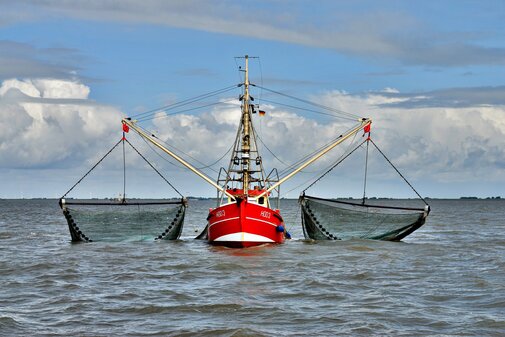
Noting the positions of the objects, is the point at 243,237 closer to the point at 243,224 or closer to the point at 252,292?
the point at 243,224

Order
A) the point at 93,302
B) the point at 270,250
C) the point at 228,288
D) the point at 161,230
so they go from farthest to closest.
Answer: the point at 161,230
the point at 270,250
the point at 228,288
the point at 93,302

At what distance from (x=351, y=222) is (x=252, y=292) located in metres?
18.3

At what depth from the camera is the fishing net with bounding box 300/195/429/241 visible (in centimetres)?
3806

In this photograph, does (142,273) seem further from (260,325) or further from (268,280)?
(260,325)

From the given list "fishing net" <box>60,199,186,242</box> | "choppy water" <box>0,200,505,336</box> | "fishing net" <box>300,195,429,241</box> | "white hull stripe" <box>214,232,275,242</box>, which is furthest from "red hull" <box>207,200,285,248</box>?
"fishing net" <box>60,199,186,242</box>

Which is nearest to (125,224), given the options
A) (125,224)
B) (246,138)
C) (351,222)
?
(125,224)

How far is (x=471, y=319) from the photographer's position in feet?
56.4

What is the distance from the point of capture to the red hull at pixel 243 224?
3256cm

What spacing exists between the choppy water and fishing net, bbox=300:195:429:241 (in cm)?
358

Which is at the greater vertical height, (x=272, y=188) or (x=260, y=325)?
(x=272, y=188)

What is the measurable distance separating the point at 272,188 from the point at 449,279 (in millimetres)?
13412

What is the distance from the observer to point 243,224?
32.6 metres

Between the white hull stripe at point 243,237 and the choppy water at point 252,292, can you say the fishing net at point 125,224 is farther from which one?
the white hull stripe at point 243,237

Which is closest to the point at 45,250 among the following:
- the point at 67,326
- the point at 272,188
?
the point at 272,188
